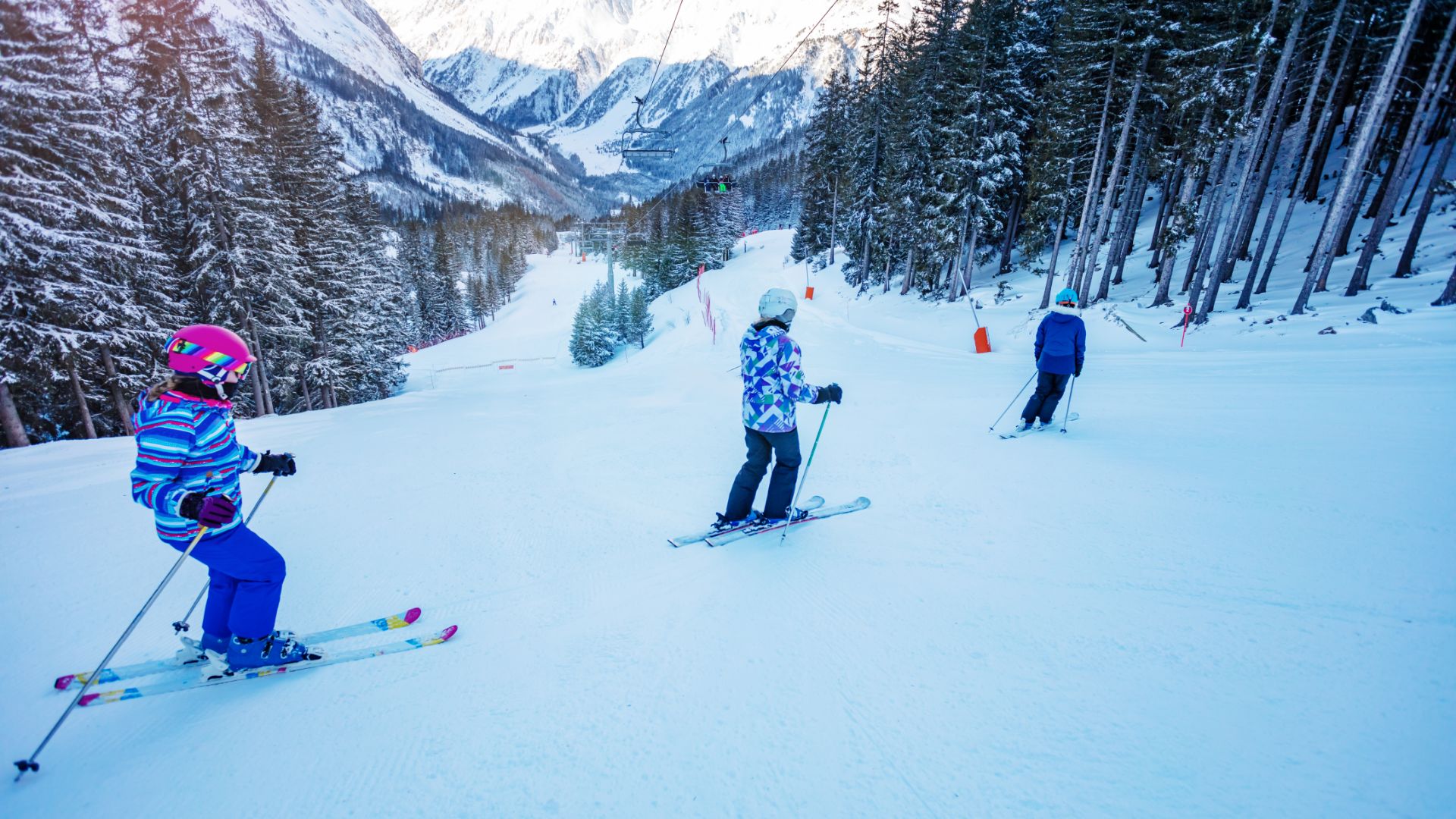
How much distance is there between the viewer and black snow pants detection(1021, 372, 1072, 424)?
278 inches

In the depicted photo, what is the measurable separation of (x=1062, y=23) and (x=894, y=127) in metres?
9.34

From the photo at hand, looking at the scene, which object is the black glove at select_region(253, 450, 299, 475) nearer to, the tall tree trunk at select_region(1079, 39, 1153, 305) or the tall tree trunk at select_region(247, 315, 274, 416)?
the tall tree trunk at select_region(247, 315, 274, 416)

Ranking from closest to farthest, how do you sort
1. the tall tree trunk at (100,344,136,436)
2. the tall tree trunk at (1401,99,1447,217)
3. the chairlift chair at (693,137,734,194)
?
1. the tall tree trunk at (100,344,136,436)
2. the tall tree trunk at (1401,99,1447,217)
3. the chairlift chair at (693,137,734,194)

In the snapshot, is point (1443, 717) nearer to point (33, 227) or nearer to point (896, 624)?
point (896, 624)

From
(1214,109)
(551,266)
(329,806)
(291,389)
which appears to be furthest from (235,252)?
(551,266)

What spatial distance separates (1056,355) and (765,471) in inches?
194

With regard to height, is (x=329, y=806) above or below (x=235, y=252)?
below

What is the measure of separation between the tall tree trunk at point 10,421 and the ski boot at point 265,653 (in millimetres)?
13762

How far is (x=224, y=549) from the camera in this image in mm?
2918

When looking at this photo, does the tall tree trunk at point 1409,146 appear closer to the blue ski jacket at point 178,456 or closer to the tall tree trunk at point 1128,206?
the tall tree trunk at point 1128,206

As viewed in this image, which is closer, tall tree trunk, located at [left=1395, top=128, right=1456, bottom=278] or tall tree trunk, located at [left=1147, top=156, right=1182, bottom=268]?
tall tree trunk, located at [left=1395, top=128, right=1456, bottom=278]

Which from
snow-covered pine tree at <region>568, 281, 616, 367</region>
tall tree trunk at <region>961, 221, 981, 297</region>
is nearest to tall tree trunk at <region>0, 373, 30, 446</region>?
snow-covered pine tree at <region>568, 281, 616, 367</region>

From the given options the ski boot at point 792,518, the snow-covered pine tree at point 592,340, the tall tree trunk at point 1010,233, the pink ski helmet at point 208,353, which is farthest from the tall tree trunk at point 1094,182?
the snow-covered pine tree at point 592,340

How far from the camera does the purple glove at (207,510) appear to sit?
2652 mm
